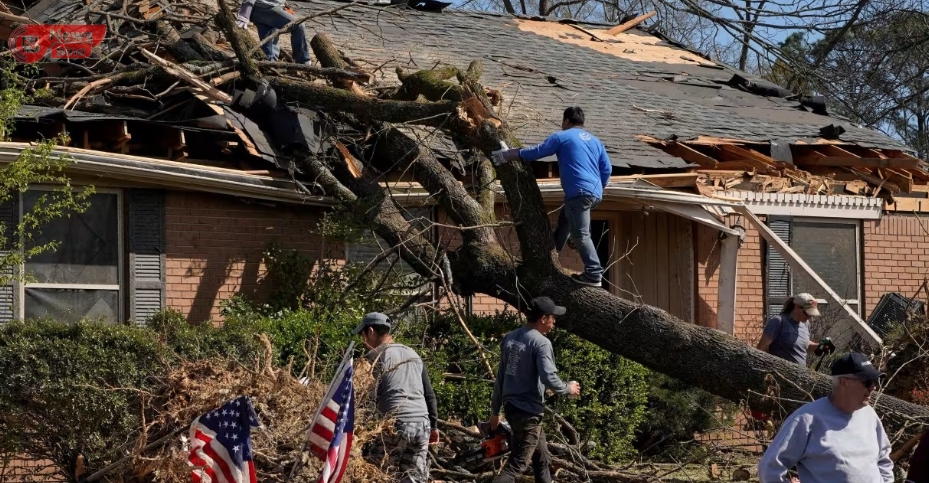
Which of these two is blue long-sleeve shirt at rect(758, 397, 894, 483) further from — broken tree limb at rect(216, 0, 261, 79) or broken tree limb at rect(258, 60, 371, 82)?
broken tree limb at rect(216, 0, 261, 79)

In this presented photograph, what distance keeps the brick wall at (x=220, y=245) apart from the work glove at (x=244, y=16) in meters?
1.83

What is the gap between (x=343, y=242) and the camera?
1234 cm

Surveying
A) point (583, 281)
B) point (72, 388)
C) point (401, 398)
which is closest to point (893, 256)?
point (583, 281)

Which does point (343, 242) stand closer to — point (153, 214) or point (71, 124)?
point (153, 214)

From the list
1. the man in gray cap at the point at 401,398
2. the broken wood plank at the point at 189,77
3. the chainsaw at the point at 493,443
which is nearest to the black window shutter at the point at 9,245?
the broken wood plank at the point at 189,77

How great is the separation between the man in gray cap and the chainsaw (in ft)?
3.06

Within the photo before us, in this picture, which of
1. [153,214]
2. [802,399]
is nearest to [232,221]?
[153,214]

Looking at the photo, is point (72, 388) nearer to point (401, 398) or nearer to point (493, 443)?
point (401, 398)

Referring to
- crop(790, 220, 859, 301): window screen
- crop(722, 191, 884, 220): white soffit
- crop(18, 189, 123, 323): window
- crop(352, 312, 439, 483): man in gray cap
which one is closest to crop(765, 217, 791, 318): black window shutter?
crop(790, 220, 859, 301): window screen

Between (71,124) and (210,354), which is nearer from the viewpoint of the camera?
(210,354)

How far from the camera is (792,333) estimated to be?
1123 cm

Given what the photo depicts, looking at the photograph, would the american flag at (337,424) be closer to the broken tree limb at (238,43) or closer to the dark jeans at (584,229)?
the dark jeans at (584,229)

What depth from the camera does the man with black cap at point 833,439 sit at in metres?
6.02

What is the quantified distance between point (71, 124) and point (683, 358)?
18.7 ft
